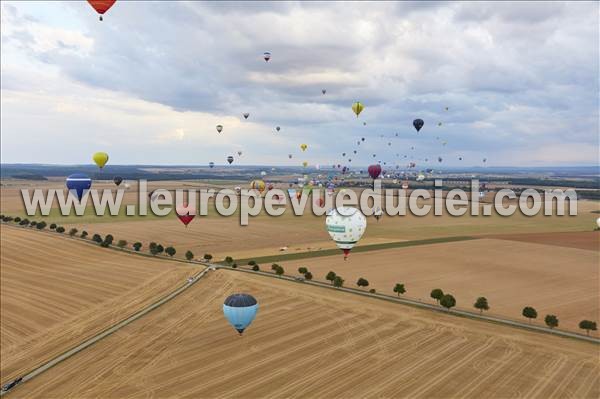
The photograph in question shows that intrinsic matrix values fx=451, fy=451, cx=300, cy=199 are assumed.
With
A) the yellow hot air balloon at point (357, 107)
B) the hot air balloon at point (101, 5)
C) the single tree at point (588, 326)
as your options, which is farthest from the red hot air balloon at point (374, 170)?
the hot air balloon at point (101, 5)

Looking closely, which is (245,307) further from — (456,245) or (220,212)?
(220,212)

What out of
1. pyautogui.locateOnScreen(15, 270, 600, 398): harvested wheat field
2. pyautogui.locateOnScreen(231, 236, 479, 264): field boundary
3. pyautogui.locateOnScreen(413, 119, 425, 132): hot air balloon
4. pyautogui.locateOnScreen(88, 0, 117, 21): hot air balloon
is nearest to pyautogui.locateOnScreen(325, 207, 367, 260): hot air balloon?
pyautogui.locateOnScreen(15, 270, 600, 398): harvested wheat field

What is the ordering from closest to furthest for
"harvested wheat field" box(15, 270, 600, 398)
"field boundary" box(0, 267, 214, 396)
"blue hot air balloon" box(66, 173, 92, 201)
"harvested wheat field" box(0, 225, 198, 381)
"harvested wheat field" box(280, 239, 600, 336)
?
"harvested wheat field" box(15, 270, 600, 398)
"field boundary" box(0, 267, 214, 396)
"harvested wheat field" box(0, 225, 198, 381)
"harvested wheat field" box(280, 239, 600, 336)
"blue hot air balloon" box(66, 173, 92, 201)

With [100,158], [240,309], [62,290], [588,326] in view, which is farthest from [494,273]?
[100,158]

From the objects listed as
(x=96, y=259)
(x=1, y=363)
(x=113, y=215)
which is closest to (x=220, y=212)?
(x=113, y=215)

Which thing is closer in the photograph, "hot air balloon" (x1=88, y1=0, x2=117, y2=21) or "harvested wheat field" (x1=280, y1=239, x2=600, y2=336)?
"hot air balloon" (x1=88, y1=0, x2=117, y2=21)

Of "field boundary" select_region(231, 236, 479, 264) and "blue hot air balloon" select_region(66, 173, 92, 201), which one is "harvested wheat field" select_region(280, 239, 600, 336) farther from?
"blue hot air balloon" select_region(66, 173, 92, 201)

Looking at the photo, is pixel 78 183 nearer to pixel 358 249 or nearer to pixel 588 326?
pixel 358 249
